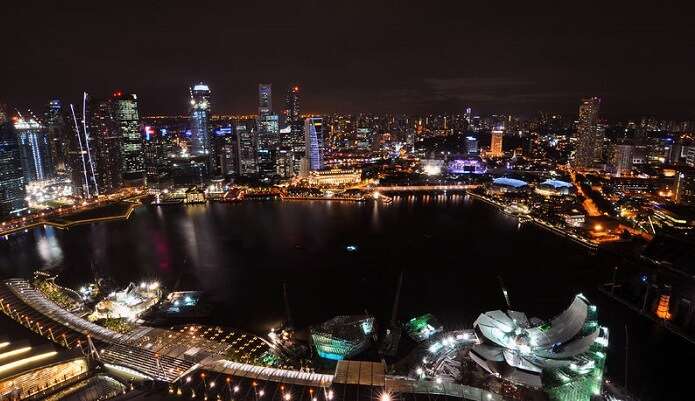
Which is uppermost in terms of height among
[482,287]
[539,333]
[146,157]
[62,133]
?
[62,133]

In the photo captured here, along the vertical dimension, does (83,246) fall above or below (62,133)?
below

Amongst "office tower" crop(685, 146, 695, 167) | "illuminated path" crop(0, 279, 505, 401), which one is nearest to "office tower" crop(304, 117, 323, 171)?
"illuminated path" crop(0, 279, 505, 401)

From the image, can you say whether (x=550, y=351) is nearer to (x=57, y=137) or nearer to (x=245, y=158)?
(x=245, y=158)

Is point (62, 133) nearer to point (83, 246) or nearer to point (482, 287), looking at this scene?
point (83, 246)

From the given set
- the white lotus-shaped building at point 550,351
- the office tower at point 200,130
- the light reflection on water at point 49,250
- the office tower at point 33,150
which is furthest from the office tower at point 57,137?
the white lotus-shaped building at point 550,351

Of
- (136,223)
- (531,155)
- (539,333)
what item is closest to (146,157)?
(136,223)

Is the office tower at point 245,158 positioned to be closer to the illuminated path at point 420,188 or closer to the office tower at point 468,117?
the illuminated path at point 420,188
